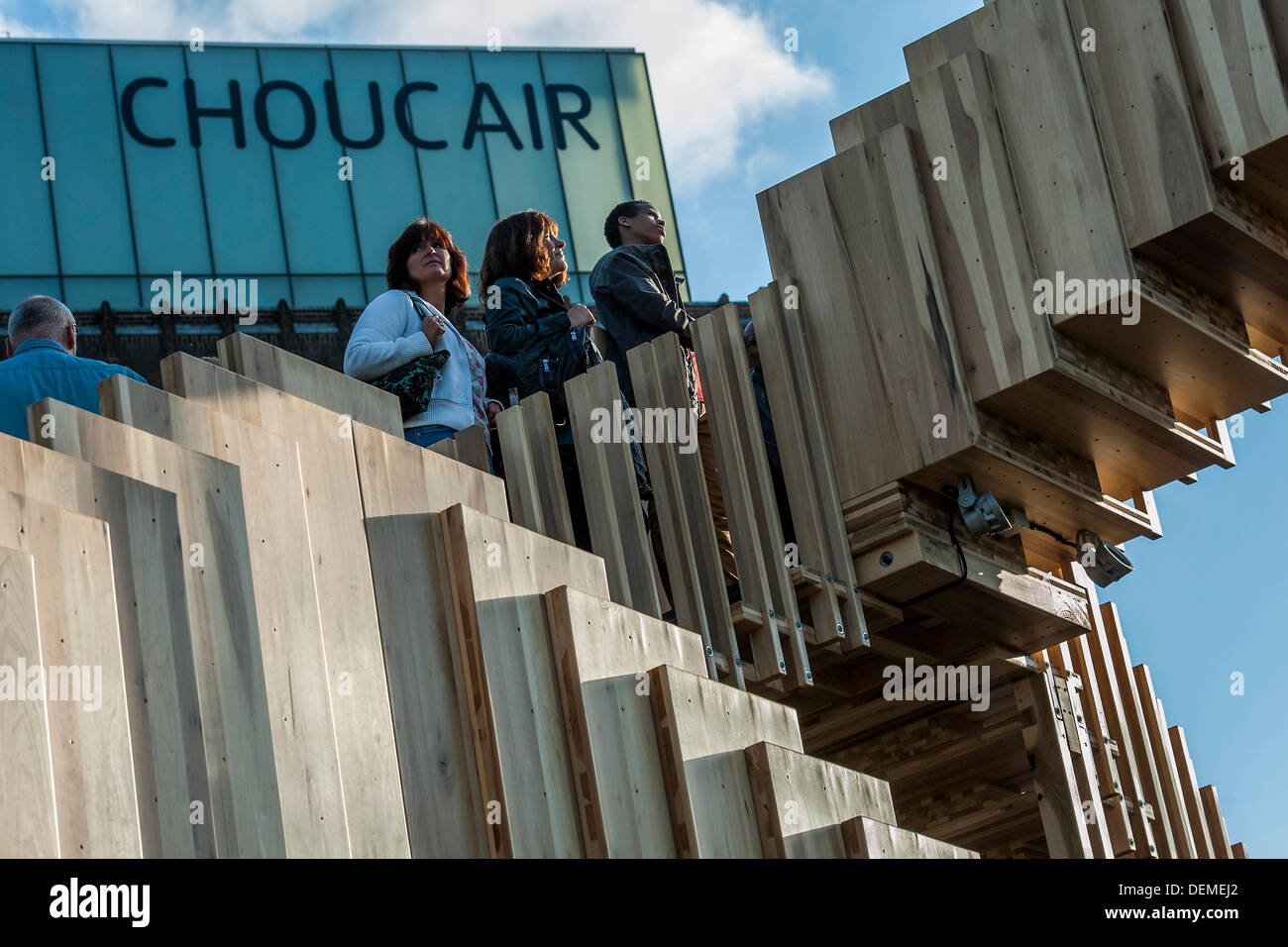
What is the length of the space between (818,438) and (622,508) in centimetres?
95

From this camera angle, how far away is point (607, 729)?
16.4ft

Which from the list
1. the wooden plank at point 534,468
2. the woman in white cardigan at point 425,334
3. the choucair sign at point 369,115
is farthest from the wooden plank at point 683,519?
the choucair sign at point 369,115

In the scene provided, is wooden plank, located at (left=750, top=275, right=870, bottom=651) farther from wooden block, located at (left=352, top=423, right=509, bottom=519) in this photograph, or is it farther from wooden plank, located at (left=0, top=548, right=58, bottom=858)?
wooden plank, located at (left=0, top=548, right=58, bottom=858)

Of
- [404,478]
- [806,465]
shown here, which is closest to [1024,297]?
[806,465]

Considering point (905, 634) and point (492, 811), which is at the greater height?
point (905, 634)

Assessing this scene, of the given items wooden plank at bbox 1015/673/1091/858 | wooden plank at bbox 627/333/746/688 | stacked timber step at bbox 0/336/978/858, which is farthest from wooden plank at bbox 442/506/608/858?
wooden plank at bbox 1015/673/1091/858

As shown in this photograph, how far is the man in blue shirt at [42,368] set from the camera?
4.89m

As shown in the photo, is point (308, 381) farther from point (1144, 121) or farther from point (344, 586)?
point (1144, 121)

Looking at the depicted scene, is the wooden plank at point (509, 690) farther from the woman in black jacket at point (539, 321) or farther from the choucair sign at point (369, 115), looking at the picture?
the choucair sign at point (369, 115)

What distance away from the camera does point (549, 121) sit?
80.5 ft

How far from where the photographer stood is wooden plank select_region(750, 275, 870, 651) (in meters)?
7.16

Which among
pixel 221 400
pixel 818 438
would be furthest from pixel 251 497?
pixel 818 438

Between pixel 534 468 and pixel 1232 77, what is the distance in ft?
9.40
